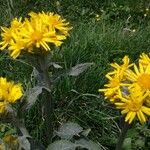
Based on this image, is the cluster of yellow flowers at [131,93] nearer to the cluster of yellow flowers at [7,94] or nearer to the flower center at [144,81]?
the flower center at [144,81]

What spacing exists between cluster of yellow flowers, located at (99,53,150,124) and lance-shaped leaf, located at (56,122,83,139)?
444mm

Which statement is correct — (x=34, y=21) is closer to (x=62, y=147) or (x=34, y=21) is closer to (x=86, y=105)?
(x=62, y=147)

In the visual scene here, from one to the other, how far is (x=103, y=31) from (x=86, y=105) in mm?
1194

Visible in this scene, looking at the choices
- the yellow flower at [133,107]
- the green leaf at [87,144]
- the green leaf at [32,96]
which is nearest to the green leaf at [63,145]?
the green leaf at [87,144]

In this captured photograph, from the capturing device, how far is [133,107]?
2.25 meters

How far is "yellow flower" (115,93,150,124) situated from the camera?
223 centimetres

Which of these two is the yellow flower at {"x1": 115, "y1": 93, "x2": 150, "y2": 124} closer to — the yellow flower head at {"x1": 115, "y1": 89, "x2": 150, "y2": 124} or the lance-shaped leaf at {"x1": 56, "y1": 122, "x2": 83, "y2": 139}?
the yellow flower head at {"x1": 115, "y1": 89, "x2": 150, "y2": 124}

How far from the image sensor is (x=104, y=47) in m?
4.64

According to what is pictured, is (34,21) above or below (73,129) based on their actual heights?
above

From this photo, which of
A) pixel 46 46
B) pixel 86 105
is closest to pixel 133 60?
pixel 86 105

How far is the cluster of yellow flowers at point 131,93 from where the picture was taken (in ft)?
7.35

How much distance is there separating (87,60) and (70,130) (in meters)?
1.63

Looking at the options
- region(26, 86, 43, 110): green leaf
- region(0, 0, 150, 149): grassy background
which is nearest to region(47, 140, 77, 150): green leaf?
region(26, 86, 43, 110): green leaf

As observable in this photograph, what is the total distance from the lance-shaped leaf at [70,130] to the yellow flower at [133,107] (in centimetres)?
51
